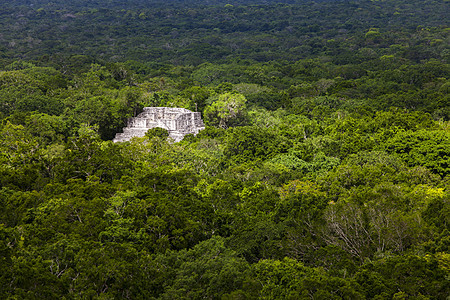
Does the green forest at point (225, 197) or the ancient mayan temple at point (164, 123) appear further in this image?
the ancient mayan temple at point (164, 123)

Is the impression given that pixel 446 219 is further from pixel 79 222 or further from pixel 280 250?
pixel 79 222

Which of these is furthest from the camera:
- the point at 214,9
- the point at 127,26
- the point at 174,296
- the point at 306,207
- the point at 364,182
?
the point at 214,9

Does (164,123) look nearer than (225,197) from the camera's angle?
No

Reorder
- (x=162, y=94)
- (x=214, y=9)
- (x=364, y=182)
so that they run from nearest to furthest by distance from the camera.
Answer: (x=364, y=182) < (x=162, y=94) < (x=214, y=9)

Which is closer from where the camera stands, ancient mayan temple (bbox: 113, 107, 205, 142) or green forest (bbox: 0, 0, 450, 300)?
green forest (bbox: 0, 0, 450, 300)

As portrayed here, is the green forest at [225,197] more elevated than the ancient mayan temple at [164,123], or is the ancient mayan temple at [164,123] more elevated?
the green forest at [225,197]

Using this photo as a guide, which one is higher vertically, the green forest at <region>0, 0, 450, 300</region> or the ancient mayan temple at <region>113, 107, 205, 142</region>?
the green forest at <region>0, 0, 450, 300</region>

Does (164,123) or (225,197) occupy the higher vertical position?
(225,197)

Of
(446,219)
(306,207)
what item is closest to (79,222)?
(306,207)
